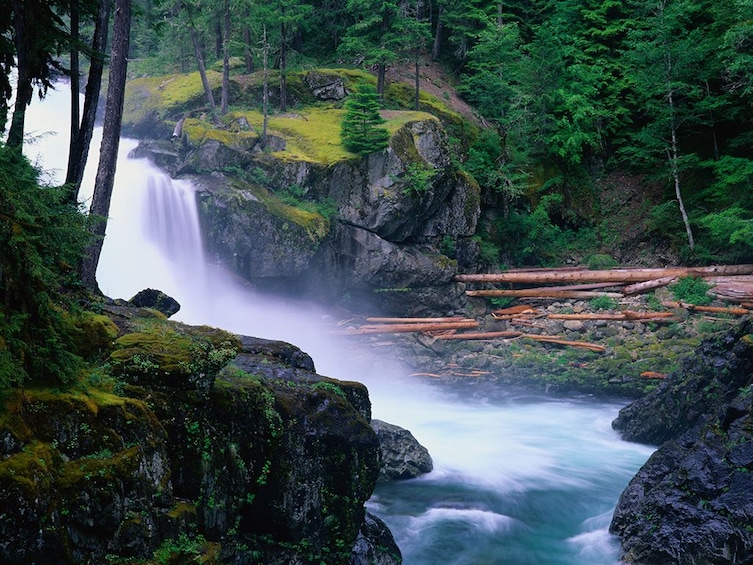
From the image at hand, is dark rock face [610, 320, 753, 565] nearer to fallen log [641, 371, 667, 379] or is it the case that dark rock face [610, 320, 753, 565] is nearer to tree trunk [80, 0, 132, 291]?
fallen log [641, 371, 667, 379]

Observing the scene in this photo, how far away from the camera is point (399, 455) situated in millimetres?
10555

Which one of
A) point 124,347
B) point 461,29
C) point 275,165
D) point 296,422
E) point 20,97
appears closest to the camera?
point 124,347

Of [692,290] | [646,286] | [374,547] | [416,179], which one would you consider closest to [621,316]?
[646,286]

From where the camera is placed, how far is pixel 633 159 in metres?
25.2

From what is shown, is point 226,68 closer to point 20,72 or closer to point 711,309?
point 20,72

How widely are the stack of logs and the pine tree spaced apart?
5.76 meters

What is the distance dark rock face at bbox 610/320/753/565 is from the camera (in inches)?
268

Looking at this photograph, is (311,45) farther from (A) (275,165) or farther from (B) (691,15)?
(B) (691,15)

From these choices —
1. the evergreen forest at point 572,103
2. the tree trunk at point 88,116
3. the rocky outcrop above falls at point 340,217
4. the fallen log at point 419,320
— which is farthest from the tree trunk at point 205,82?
the tree trunk at point 88,116

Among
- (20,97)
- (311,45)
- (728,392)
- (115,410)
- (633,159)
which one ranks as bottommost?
(728,392)

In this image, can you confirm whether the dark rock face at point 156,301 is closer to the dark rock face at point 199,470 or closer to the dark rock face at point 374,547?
the dark rock face at point 199,470

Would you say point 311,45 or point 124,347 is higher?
point 311,45

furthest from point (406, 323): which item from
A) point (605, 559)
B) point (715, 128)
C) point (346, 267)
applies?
point (715, 128)

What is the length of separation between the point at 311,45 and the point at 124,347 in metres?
27.6
